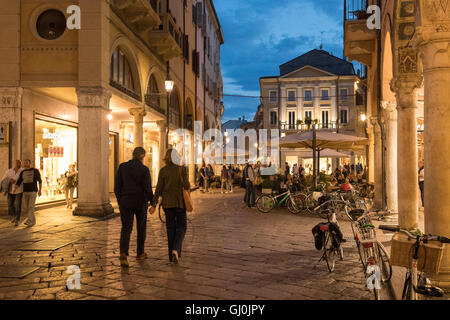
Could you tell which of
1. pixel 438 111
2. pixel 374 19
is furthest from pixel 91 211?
pixel 374 19

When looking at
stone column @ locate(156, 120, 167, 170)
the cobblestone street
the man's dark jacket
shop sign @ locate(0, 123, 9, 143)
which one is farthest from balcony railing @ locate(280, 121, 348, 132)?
the man's dark jacket

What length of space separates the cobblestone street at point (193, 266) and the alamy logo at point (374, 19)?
290 inches

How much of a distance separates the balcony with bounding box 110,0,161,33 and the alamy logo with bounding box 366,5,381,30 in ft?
24.5

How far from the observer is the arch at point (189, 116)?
26362 mm

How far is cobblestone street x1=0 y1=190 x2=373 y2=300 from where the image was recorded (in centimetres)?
482

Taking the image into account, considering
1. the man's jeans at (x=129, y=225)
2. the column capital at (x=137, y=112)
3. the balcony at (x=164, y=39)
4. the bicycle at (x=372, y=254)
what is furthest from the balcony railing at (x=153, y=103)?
the bicycle at (x=372, y=254)

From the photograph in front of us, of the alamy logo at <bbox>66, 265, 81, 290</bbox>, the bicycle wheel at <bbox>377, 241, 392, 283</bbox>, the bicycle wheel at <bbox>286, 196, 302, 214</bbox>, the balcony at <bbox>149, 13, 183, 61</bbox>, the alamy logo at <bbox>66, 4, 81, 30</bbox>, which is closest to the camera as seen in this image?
the alamy logo at <bbox>66, 265, 81, 290</bbox>

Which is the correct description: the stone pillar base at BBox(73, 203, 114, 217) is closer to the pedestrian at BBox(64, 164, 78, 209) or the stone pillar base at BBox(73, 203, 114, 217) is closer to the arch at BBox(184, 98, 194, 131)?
the pedestrian at BBox(64, 164, 78, 209)

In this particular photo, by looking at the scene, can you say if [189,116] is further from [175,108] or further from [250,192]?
[250,192]

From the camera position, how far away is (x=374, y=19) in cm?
1350

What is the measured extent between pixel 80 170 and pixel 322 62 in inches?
2122

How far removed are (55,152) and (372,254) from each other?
12529 millimetres
